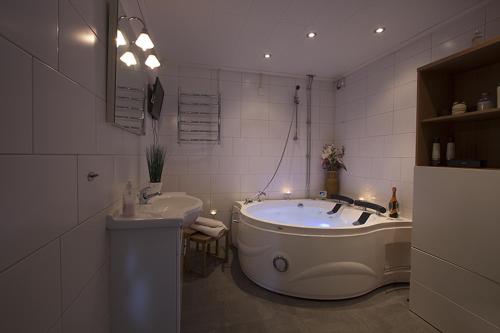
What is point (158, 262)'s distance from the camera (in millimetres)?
1185

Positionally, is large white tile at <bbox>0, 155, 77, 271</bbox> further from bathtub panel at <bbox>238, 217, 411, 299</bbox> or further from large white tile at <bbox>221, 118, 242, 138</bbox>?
large white tile at <bbox>221, 118, 242, 138</bbox>

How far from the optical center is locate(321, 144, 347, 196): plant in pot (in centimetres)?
325

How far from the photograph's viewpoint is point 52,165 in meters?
0.65

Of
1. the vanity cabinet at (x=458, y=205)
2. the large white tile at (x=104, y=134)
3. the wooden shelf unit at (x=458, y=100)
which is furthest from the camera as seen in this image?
the wooden shelf unit at (x=458, y=100)

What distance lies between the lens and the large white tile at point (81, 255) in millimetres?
723

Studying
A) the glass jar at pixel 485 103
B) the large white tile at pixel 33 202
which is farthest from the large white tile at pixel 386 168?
the large white tile at pixel 33 202

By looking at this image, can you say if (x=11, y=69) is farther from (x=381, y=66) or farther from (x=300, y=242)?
(x=381, y=66)

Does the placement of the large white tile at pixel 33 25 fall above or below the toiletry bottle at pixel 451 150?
above

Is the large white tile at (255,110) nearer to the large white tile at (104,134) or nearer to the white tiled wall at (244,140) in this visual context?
the white tiled wall at (244,140)

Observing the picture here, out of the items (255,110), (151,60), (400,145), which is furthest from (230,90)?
(400,145)

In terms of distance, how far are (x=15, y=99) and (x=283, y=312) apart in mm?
2051

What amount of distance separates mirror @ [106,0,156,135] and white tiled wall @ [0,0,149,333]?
0.16 feet

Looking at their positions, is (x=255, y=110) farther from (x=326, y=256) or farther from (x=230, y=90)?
(x=326, y=256)

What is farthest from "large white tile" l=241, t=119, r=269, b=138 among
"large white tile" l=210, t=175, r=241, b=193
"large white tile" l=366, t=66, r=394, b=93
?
"large white tile" l=366, t=66, r=394, b=93
